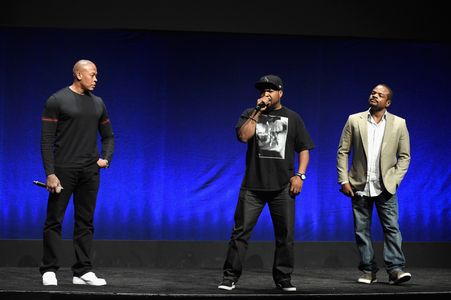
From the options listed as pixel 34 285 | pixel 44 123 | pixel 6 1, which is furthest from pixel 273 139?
pixel 6 1

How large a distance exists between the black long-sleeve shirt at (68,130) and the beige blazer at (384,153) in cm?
201

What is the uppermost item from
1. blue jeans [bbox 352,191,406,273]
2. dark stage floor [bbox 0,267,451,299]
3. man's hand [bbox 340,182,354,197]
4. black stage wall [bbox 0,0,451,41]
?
black stage wall [bbox 0,0,451,41]

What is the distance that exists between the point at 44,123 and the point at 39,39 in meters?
2.07

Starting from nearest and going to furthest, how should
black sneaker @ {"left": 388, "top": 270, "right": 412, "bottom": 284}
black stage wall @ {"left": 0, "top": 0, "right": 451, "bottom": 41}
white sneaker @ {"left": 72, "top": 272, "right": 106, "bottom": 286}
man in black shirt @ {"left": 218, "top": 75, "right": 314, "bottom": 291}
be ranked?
man in black shirt @ {"left": 218, "top": 75, "right": 314, "bottom": 291}
white sneaker @ {"left": 72, "top": 272, "right": 106, "bottom": 286}
black sneaker @ {"left": 388, "top": 270, "right": 412, "bottom": 284}
black stage wall @ {"left": 0, "top": 0, "right": 451, "bottom": 41}

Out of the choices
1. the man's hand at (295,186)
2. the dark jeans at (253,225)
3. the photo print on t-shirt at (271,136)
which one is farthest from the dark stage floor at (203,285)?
the photo print on t-shirt at (271,136)

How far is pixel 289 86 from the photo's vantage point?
25.2 ft

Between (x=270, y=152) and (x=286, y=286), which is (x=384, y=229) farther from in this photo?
(x=270, y=152)

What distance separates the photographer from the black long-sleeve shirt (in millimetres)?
5457

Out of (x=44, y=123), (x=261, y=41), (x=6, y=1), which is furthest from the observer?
(x=261, y=41)

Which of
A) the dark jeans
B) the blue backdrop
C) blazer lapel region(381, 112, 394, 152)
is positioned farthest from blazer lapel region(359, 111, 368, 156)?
the blue backdrop

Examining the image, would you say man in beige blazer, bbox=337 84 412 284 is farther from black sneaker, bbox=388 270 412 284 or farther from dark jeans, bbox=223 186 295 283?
dark jeans, bbox=223 186 295 283

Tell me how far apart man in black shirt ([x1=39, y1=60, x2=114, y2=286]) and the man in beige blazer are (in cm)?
199

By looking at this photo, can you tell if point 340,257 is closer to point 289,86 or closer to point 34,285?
point 289,86

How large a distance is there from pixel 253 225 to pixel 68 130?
144cm
